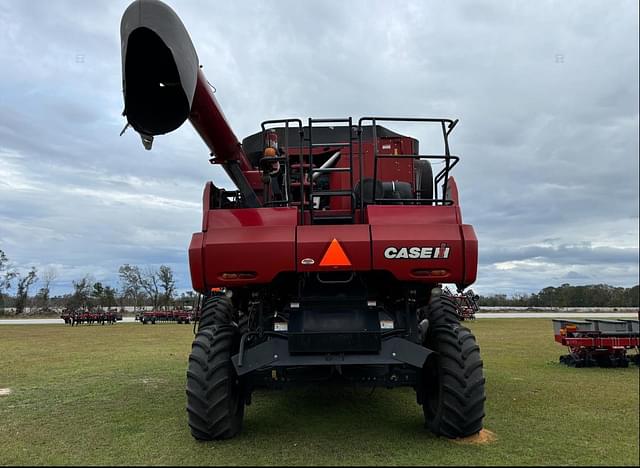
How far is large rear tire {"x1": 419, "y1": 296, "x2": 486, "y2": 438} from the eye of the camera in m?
4.81

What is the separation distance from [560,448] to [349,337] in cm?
224

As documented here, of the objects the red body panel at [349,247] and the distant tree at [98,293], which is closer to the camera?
the red body panel at [349,247]

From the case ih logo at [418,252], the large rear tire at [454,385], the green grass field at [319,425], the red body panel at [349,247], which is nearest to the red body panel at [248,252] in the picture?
the red body panel at [349,247]

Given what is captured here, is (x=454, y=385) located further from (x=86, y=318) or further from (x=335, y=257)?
(x=86, y=318)

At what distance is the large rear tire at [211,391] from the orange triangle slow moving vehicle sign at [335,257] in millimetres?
1410

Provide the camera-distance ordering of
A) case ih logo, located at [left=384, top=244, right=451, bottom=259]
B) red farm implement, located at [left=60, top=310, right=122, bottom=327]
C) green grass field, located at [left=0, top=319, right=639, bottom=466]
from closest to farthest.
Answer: green grass field, located at [left=0, top=319, right=639, bottom=466]
case ih logo, located at [left=384, top=244, right=451, bottom=259]
red farm implement, located at [left=60, top=310, right=122, bottom=327]

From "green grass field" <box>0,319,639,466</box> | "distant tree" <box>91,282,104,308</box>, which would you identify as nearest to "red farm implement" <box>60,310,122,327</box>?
"distant tree" <box>91,282,104,308</box>

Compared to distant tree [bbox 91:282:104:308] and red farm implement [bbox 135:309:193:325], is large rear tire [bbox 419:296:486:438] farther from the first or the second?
distant tree [bbox 91:282:104:308]

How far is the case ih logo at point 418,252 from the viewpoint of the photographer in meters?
4.78

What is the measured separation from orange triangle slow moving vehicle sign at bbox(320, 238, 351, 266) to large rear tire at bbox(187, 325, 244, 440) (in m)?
1.41

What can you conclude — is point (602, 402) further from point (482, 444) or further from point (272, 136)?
point (272, 136)

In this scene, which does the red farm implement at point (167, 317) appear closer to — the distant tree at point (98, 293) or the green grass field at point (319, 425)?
the distant tree at point (98, 293)

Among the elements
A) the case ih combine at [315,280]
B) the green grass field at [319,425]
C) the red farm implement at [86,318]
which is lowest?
the green grass field at [319,425]

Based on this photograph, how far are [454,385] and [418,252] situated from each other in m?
1.33
